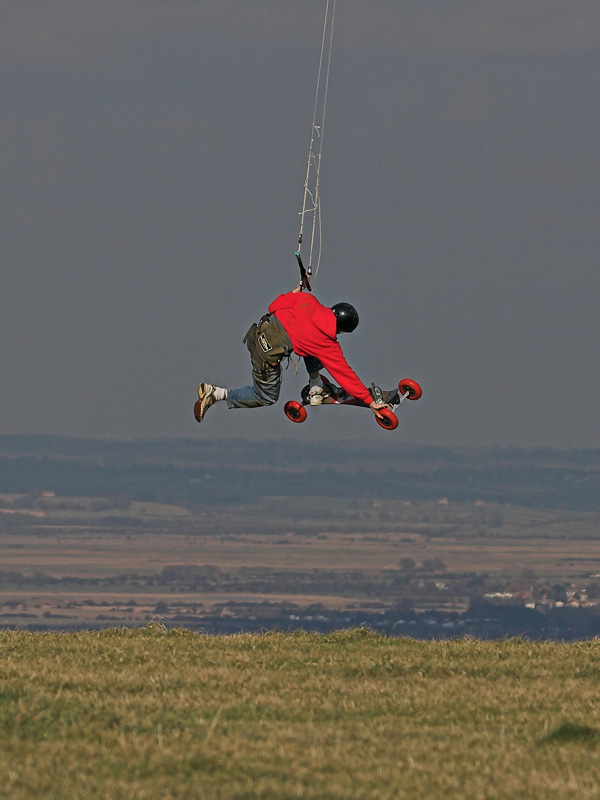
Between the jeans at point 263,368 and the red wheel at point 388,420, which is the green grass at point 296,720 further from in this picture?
the jeans at point 263,368

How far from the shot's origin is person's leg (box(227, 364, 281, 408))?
20234 mm

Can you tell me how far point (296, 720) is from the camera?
13.9m

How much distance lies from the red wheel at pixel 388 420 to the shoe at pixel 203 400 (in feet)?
9.85

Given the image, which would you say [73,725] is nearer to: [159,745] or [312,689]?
[159,745]

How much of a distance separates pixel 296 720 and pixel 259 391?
7537 mm

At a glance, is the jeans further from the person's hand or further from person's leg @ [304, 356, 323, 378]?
the person's hand

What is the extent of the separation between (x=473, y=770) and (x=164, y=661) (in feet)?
23.5

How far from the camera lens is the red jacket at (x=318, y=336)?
19.3m

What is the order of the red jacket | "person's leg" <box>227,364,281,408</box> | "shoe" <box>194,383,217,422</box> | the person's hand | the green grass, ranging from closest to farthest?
the green grass < the red jacket < the person's hand < "person's leg" <box>227,364,281,408</box> < "shoe" <box>194,383,217,422</box>

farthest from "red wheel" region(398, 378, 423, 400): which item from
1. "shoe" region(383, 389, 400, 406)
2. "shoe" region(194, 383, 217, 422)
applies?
"shoe" region(194, 383, 217, 422)

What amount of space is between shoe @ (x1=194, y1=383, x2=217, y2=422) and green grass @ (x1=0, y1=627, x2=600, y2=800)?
3682 mm

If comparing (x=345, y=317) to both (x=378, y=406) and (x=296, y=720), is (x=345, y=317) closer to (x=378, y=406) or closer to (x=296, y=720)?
Result: (x=378, y=406)

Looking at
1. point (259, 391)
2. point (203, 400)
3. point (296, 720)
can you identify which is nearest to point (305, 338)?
point (259, 391)

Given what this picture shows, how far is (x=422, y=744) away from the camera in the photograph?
1279 centimetres
